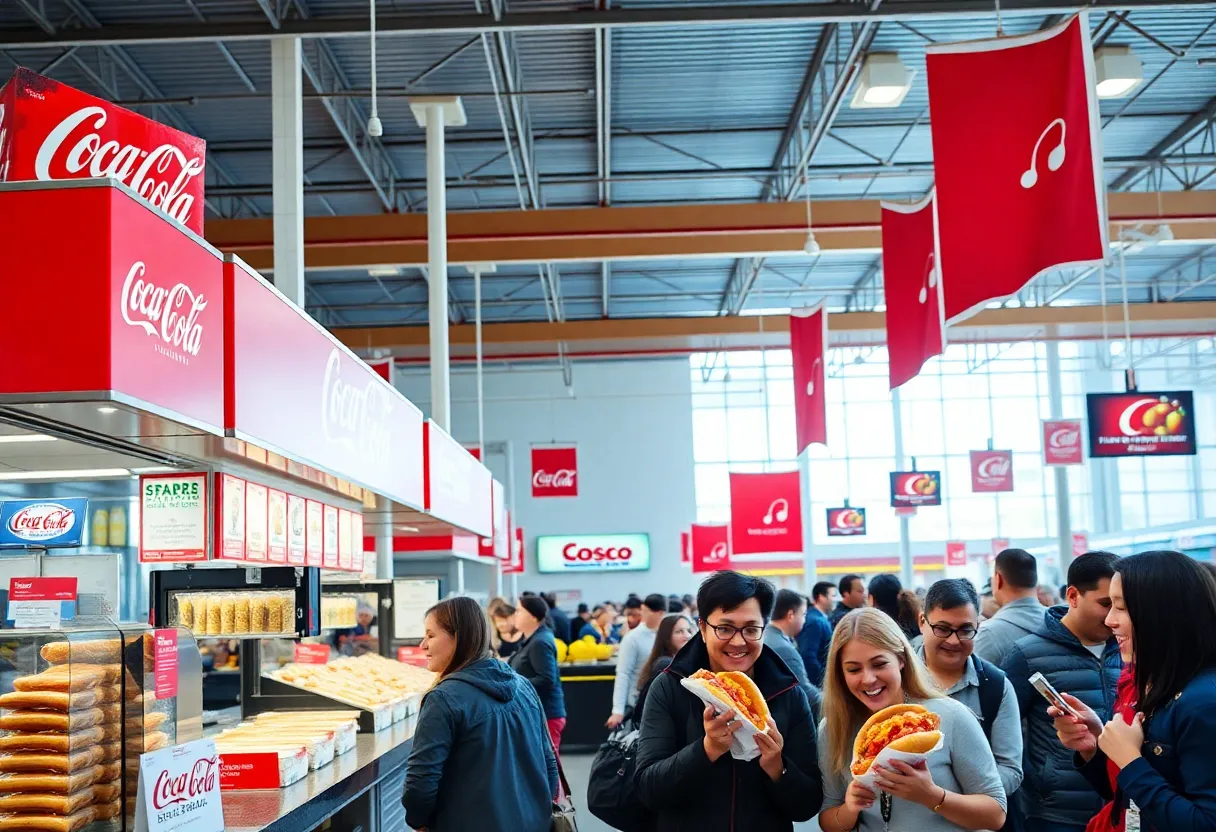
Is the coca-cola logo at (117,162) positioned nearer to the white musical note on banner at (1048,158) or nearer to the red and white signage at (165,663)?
the red and white signage at (165,663)

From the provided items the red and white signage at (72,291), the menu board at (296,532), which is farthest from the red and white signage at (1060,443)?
the red and white signage at (72,291)

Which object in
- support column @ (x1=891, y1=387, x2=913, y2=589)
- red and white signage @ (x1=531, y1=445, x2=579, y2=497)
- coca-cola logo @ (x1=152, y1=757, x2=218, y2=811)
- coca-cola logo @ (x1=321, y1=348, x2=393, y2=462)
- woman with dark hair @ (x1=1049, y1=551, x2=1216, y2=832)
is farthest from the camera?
support column @ (x1=891, y1=387, x2=913, y2=589)

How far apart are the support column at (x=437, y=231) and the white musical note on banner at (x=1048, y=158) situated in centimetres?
615

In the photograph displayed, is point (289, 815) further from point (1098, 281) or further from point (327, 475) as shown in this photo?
point (1098, 281)

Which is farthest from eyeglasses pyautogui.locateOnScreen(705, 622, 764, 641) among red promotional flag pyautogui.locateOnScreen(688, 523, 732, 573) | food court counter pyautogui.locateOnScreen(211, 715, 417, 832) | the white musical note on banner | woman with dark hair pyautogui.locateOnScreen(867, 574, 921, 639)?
red promotional flag pyautogui.locateOnScreen(688, 523, 732, 573)

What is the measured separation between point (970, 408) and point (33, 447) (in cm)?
2813

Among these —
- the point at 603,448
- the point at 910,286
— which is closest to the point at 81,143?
the point at 910,286

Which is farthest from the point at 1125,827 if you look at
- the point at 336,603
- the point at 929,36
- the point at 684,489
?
the point at 684,489

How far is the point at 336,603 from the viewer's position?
9.91 m

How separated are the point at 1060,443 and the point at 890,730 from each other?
17.5 metres

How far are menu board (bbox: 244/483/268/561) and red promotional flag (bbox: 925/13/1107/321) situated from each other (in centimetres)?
354

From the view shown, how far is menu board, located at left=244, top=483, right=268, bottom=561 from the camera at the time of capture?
6336 mm

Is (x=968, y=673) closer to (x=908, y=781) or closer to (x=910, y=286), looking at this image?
(x=908, y=781)

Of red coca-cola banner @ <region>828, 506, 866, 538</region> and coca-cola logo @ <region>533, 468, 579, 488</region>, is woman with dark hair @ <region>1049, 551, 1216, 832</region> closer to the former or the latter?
coca-cola logo @ <region>533, 468, 579, 488</region>
